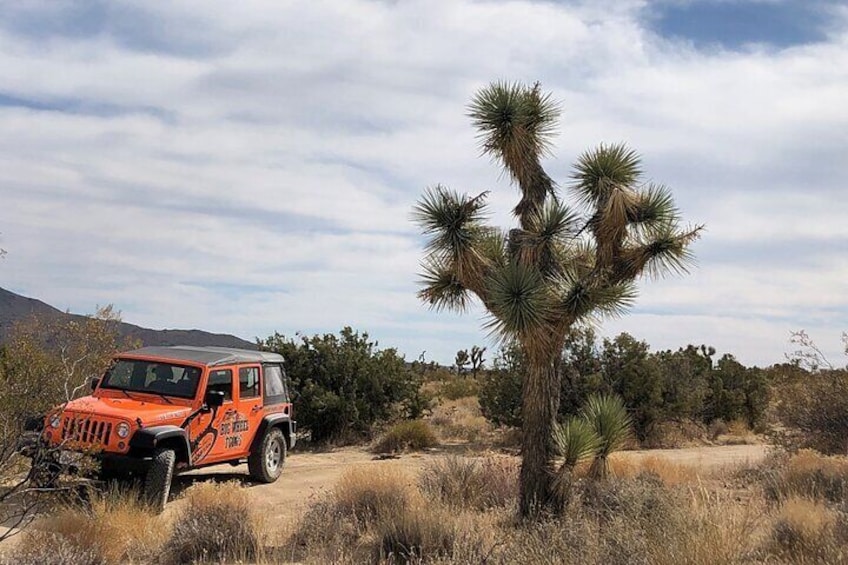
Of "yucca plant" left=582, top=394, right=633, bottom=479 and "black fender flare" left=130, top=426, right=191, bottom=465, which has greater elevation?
"yucca plant" left=582, top=394, right=633, bottom=479

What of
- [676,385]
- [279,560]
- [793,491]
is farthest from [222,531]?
[676,385]

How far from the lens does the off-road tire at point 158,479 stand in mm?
9672

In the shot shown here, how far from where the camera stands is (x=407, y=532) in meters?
7.75

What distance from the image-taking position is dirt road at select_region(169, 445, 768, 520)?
11.0m

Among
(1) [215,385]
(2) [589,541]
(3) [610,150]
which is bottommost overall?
(2) [589,541]

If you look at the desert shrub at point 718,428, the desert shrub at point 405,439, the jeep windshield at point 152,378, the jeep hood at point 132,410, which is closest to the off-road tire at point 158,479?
the jeep hood at point 132,410

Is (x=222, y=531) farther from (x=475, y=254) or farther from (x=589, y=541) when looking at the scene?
(x=475, y=254)

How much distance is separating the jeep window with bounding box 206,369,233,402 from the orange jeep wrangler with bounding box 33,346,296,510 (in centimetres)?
1

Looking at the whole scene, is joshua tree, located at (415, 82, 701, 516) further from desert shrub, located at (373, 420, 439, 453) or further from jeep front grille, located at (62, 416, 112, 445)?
desert shrub, located at (373, 420, 439, 453)

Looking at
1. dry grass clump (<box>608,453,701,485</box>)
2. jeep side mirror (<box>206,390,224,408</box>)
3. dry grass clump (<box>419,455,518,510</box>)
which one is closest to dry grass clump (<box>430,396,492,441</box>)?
dry grass clump (<box>608,453,701,485</box>)

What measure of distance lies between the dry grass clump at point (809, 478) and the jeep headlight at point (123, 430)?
27.2 ft

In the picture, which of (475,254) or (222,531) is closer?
(222,531)

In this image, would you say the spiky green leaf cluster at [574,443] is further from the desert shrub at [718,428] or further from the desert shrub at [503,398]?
the desert shrub at [718,428]

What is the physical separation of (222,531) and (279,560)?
0.80 m
